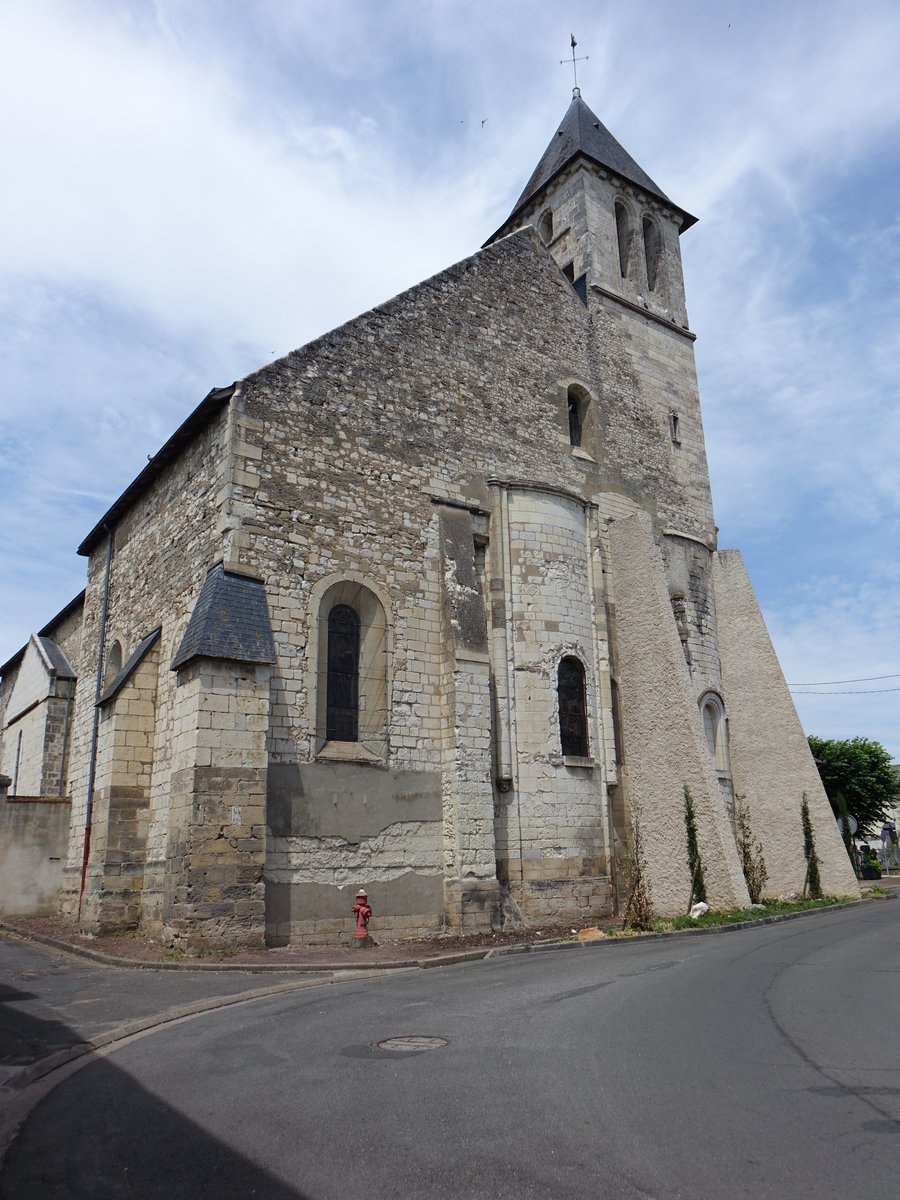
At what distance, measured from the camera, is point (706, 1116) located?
4.27 m

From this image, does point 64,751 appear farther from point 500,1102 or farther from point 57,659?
point 500,1102

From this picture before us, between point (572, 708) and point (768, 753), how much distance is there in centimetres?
552

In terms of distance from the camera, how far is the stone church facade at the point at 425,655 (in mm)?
12062

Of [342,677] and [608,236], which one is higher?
[608,236]

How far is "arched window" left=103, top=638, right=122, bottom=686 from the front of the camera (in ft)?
56.2

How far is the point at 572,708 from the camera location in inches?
605

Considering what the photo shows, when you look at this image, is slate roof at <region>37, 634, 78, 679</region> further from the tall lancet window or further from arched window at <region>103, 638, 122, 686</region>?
the tall lancet window

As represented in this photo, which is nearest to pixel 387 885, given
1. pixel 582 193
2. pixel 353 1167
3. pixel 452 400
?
pixel 452 400

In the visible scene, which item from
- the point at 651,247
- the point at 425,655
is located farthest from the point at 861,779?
the point at 425,655

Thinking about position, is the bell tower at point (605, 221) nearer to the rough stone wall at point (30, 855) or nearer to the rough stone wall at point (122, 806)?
the rough stone wall at point (122, 806)

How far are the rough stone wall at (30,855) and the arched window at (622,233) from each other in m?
17.4

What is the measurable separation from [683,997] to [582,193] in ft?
61.5

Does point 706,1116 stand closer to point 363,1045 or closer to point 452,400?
point 363,1045

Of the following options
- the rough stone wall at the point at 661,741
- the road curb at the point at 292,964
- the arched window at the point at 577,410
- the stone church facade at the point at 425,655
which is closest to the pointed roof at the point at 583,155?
the stone church facade at the point at 425,655
